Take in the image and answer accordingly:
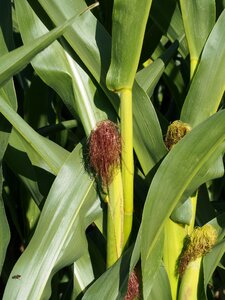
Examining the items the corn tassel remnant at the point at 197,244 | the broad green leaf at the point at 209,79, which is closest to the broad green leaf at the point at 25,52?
the broad green leaf at the point at 209,79

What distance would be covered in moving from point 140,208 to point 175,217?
0.15m

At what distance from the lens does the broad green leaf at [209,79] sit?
0.95 metres

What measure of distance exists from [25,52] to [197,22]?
0.30m

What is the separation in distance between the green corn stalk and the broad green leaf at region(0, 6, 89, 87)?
3.1 inches

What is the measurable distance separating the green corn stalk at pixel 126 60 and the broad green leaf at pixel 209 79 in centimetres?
11

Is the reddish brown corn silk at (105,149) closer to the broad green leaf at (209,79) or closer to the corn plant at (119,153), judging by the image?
the corn plant at (119,153)

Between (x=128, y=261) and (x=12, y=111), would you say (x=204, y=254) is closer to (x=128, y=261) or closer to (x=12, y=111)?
(x=128, y=261)

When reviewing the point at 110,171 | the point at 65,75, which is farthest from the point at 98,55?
the point at 110,171

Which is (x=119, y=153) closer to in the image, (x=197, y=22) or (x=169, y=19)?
(x=197, y=22)

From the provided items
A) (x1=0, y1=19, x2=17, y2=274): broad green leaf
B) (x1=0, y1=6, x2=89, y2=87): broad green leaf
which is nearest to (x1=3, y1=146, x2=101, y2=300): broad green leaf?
(x1=0, y1=19, x2=17, y2=274): broad green leaf

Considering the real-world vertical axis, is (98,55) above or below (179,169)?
above

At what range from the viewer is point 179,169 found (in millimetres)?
856

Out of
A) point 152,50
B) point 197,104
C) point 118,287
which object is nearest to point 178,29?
point 152,50

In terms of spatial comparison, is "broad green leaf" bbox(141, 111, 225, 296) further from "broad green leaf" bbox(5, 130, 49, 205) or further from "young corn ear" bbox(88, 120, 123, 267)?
"broad green leaf" bbox(5, 130, 49, 205)
